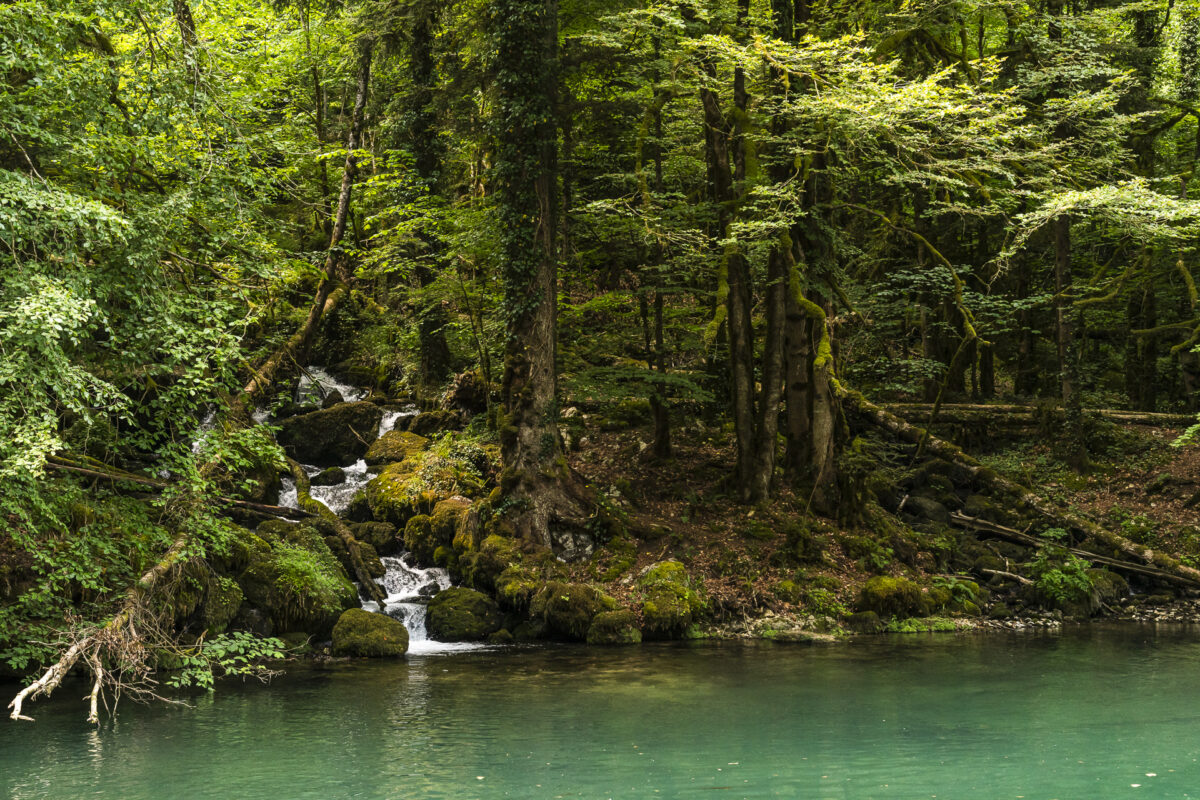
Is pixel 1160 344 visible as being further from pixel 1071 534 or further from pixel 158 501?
pixel 158 501

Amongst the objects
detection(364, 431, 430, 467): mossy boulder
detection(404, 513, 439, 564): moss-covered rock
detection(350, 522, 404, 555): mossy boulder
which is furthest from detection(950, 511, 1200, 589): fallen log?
detection(364, 431, 430, 467): mossy boulder

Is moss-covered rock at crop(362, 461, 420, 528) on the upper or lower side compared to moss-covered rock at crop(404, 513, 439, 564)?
upper

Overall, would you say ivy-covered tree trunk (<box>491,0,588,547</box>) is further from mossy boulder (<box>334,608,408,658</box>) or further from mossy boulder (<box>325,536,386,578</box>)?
mossy boulder (<box>334,608,408,658</box>)

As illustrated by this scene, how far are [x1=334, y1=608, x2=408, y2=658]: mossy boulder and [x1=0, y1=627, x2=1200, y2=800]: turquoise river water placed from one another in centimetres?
51

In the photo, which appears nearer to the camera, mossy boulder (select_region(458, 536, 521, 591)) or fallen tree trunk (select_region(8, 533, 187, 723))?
fallen tree trunk (select_region(8, 533, 187, 723))

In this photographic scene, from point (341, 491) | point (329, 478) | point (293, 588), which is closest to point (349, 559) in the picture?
point (293, 588)

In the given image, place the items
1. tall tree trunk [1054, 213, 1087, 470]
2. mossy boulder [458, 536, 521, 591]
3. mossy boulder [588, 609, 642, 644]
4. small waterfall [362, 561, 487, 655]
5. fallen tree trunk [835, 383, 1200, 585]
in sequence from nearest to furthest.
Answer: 1. mossy boulder [588, 609, 642, 644]
2. small waterfall [362, 561, 487, 655]
3. mossy boulder [458, 536, 521, 591]
4. fallen tree trunk [835, 383, 1200, 585]
5. tall tree trunk [1054, 213, 1087, 470]

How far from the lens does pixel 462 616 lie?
14.4m

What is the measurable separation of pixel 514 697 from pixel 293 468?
872cm

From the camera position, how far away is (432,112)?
68.1ft

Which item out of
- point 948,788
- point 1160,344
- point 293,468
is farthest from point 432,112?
point 1160,344

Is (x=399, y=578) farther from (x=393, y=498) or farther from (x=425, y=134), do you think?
(x=425, y=134)

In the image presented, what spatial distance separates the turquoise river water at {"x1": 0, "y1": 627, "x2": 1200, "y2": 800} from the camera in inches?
277

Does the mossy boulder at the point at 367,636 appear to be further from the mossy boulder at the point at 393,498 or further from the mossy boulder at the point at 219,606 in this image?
the mossy boulder at the point at 393,498
